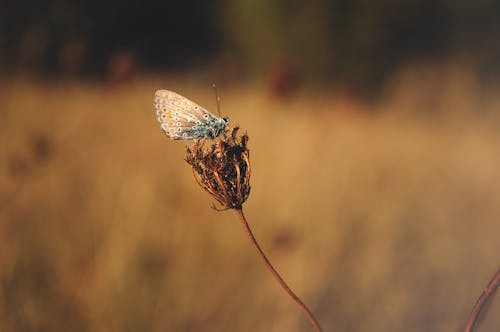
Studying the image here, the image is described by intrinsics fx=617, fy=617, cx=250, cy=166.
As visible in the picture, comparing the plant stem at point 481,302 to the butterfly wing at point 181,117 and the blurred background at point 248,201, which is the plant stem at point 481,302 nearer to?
the butterfly wing at point 181,117

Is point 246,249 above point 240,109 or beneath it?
beneath

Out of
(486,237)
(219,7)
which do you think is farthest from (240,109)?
(219,7)

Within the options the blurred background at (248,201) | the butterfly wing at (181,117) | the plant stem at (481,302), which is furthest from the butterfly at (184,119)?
the blurred background at (248,201)

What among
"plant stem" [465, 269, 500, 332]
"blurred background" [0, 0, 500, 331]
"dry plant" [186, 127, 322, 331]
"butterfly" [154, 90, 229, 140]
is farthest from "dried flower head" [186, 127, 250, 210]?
"blurred background" [0, 0, 500, 331]

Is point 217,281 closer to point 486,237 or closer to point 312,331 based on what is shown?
point 312,331

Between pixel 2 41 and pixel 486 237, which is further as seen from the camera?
pixel 2 41

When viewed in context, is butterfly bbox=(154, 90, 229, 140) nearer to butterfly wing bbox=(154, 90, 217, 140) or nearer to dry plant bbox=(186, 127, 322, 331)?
butterfly wing bbox=(154, 90, 217, 140)

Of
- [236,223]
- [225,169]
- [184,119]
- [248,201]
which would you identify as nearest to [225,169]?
[225,169]
